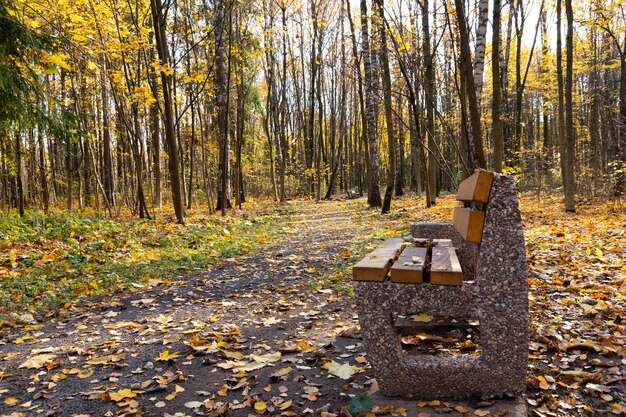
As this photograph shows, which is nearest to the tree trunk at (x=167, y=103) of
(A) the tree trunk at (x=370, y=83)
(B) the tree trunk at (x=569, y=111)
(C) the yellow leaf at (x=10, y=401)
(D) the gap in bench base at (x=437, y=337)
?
(A) the tree trunk at (x=370, y=83)

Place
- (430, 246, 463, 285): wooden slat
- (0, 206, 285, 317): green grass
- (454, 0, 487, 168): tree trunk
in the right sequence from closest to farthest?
(430, 246, 463, 285): wooden slat → (0, 206, 285, 317): green grass → (454, 0, 487, 168): tree trunk

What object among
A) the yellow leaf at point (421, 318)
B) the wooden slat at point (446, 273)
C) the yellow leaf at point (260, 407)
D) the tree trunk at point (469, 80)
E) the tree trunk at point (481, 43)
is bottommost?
the yellow leaf at point (260, 407)

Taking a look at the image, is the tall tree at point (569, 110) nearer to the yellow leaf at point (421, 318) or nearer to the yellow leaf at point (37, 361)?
the yellow leaf at point (421, 318)

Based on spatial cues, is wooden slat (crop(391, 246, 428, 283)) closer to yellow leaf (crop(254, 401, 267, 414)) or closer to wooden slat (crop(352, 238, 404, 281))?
wooden slat (crop(352, 238, 404, 281))

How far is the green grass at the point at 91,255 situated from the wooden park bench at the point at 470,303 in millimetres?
3694

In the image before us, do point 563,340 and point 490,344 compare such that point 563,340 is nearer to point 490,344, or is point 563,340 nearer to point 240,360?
point 490,344

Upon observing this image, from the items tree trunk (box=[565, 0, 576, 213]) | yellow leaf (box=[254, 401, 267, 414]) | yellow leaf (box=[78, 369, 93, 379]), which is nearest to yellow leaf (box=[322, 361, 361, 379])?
yellow leaf (box=[254, 401, 267, 414])

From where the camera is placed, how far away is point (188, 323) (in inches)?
145

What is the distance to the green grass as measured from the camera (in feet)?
15.5

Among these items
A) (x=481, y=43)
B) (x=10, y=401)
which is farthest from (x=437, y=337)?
(x=481, y=43)

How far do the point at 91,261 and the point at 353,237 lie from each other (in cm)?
488

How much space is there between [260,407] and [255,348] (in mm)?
868

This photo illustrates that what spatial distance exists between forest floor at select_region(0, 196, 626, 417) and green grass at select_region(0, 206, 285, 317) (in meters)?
0.28

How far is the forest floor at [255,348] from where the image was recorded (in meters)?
2.28
